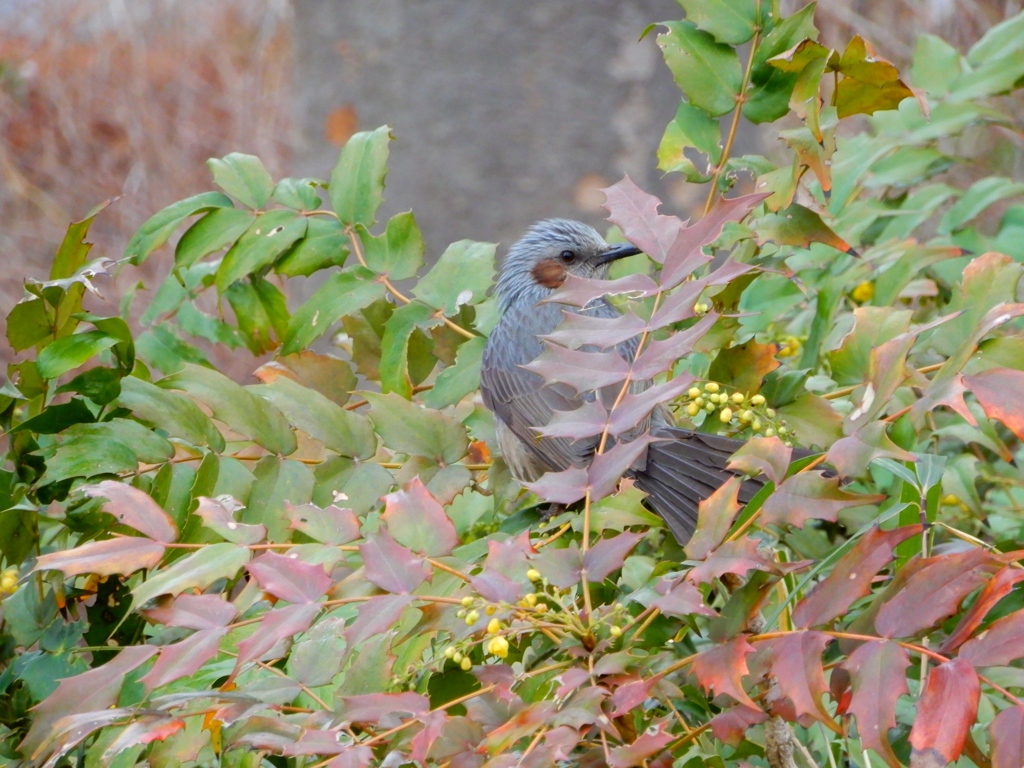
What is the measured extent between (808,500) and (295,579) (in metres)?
0.59

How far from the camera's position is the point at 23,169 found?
10.8m

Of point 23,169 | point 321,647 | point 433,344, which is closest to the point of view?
point 321,647

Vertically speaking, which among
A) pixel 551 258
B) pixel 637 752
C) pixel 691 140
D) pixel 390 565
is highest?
pixel 691 140

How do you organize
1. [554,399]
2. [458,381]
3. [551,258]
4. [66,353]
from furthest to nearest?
[551,258] → [554,399] → [458,381] → [66,353]

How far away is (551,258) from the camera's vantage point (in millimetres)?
3523

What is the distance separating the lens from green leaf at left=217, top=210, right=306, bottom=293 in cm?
209

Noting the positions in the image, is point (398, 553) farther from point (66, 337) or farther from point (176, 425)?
point (66, 337)

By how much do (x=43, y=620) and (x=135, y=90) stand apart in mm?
10663

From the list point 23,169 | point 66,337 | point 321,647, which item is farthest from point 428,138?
point 23,169

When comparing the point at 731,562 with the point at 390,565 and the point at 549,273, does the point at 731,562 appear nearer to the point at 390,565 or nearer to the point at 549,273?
the point at 390,565

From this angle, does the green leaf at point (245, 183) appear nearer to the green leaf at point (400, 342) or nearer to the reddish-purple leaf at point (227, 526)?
the green leaf at point (400, 342)

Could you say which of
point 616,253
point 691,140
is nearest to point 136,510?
point 691,140

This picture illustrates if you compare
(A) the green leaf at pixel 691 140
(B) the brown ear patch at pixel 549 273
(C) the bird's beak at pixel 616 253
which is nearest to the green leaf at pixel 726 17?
(A) the green leaf at pixel 691 140

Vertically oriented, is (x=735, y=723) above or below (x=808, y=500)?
below
